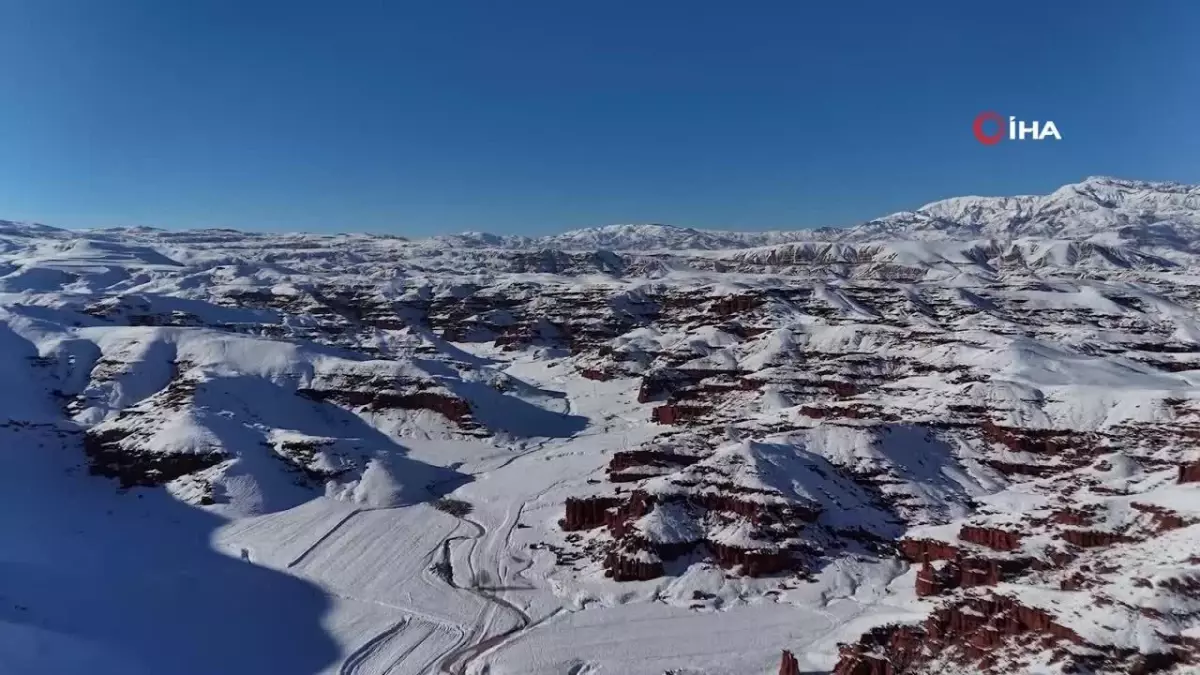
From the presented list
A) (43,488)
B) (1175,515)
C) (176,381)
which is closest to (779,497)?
(1175,515)

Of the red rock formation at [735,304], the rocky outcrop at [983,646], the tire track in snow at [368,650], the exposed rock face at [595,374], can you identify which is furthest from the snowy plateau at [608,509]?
the red rock formation at [735,304]

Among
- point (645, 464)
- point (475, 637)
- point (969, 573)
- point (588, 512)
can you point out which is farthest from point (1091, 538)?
point (475, 637)

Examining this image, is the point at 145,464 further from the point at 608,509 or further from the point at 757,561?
the point at 757,561

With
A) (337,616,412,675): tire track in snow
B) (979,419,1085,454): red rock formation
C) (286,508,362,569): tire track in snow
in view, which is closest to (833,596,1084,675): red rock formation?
(337,616,412,675): tire track in snow

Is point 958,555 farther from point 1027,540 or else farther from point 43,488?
point 43,488

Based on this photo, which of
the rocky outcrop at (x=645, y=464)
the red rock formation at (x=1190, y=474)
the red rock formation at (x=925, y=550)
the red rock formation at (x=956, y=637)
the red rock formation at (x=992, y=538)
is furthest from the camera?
the rocky outcrop at (x=645, y=464)

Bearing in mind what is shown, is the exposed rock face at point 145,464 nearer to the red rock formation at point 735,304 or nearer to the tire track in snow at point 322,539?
the tire track in snow at point 322,539

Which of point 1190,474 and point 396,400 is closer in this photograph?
point 1190,474
